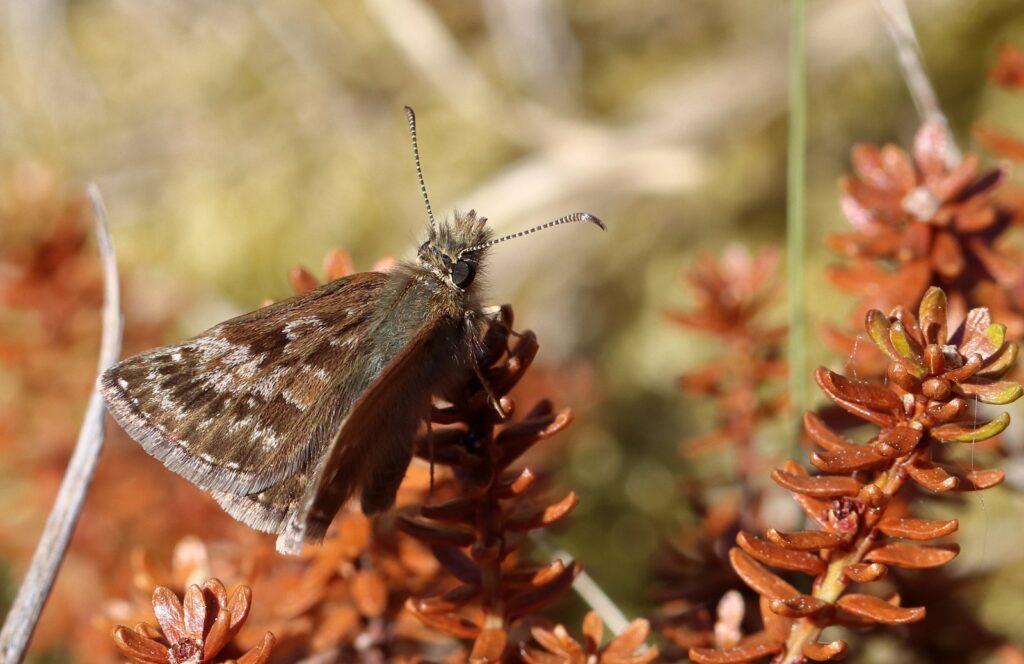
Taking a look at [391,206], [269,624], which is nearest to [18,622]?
[269,624]

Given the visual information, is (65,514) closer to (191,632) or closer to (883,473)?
(191,632)

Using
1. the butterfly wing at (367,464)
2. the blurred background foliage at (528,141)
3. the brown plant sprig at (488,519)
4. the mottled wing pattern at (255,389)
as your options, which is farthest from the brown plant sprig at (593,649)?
the blurred background foliage at (528,141)

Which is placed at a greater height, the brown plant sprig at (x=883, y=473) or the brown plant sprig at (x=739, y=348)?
the brown plant sprig at (x=739, y=348)

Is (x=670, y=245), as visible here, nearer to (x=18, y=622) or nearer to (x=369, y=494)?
(x=369, y=494)

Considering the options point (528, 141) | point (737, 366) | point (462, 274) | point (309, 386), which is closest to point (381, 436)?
point (309, 386)

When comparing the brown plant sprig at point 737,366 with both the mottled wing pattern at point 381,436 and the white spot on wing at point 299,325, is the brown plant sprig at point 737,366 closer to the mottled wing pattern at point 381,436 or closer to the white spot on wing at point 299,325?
the mottled wing pattern at point 381,436

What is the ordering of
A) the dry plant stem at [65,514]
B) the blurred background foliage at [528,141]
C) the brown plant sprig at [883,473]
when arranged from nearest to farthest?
the brown plant sprig at [883,473] < the dry plant stem at [65,514] < the blurred background foliage at [528,141]
